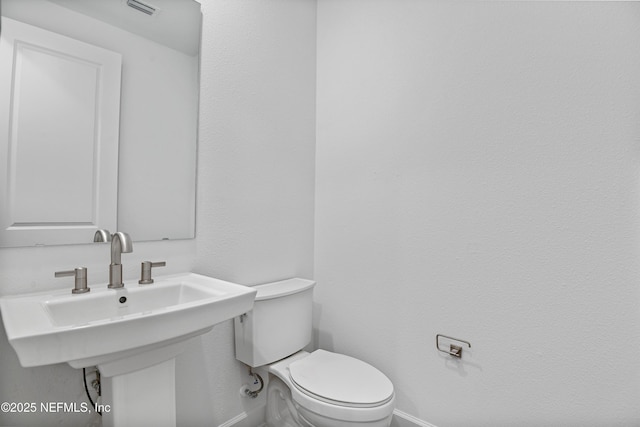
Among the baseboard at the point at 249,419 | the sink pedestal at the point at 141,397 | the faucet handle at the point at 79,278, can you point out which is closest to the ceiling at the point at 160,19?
the faucet handle at the point at 79,278

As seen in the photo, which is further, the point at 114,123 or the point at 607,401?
the point at 114,123

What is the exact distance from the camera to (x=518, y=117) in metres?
1.15

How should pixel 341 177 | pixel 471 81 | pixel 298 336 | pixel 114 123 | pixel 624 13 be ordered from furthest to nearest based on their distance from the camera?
pixel 341 177 → pixel 298 336 → pixel 471 81 → pixel 114 123 → pixel 624 13

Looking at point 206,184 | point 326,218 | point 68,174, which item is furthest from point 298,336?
point 68,174

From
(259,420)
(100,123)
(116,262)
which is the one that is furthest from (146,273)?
(259,420)

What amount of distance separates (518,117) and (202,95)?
4.21ft

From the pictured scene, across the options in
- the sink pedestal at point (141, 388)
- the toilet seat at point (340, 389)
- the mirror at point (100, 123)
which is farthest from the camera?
the toilet seat at point (340, 389)

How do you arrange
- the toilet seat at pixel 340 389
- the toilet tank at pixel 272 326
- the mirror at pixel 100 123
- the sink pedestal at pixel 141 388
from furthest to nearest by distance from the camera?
the toilet tank at pixel 272 326 → the toilet seat at pixel 340 389 → the mirror at pixel 100 123 → the sink pedestal at pixel 141 388

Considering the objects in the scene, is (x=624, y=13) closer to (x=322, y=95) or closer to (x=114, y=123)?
(x=322, y=95)

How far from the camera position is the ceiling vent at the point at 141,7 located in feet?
3.85

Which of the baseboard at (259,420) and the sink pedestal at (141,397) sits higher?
the sink pedestal at (141,397)

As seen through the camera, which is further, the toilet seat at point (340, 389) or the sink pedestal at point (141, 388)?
the toilet seat at point (340, 389)

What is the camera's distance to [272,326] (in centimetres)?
136

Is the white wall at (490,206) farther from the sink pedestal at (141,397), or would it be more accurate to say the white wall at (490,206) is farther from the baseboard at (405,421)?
the sink pedestal at (141,397)
